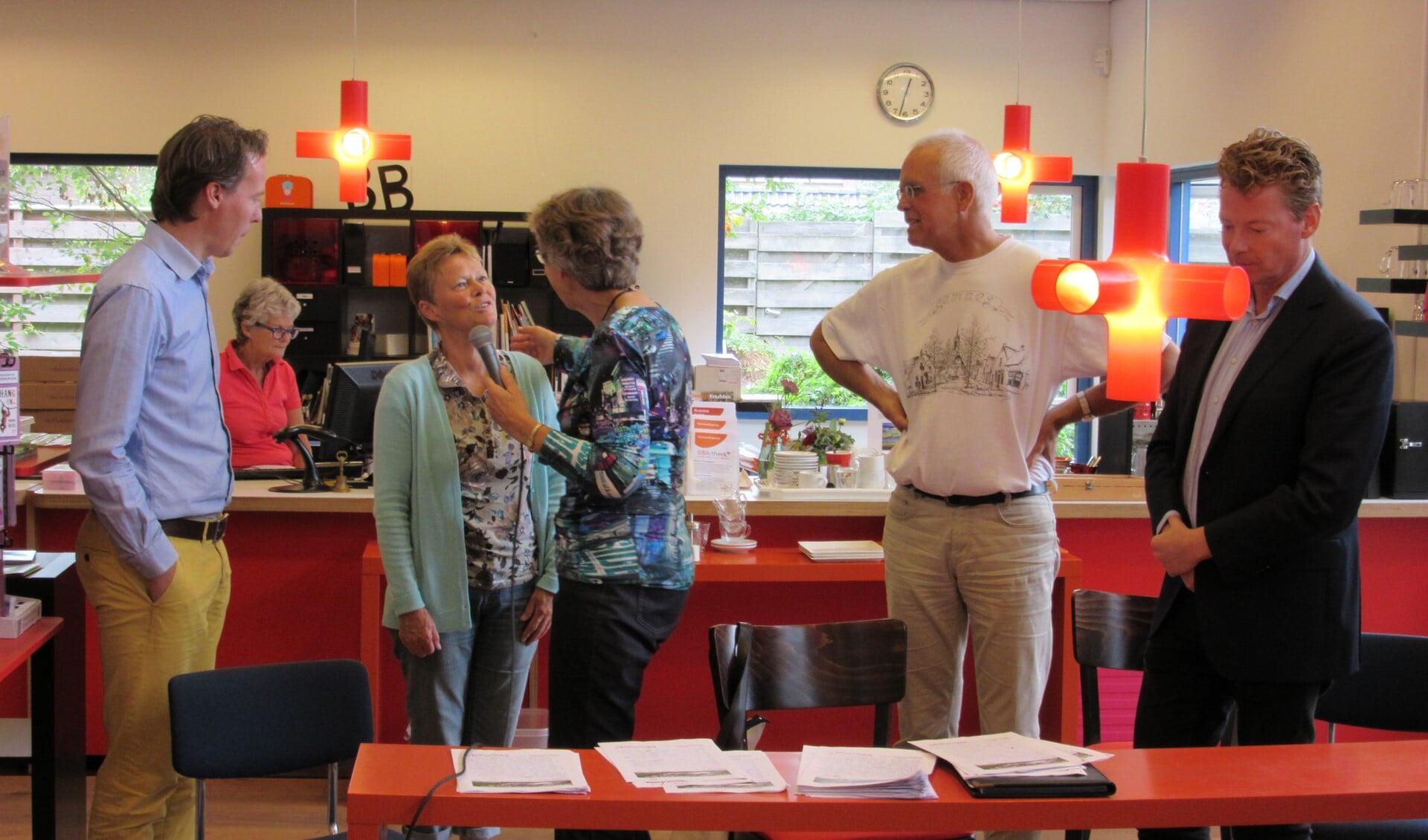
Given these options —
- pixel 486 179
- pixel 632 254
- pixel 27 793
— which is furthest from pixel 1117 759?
pixel 486 179

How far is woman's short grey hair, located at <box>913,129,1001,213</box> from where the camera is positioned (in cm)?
252

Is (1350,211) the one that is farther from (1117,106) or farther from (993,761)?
(993,761)

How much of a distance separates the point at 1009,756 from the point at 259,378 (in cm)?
402

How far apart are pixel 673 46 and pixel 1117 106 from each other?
291 cm

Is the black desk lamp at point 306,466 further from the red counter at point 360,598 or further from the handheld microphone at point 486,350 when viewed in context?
the handheld microphone at point 486,350

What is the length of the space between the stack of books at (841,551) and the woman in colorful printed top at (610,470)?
4.38 feet

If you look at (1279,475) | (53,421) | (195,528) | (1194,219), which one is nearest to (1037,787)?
(1279,475)

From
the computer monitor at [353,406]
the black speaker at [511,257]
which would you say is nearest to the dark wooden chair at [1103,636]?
the computer monitor at [353,406]

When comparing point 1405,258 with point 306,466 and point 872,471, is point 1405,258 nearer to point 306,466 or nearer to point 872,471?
point 872,471

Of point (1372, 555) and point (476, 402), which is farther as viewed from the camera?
point (1372, 555)

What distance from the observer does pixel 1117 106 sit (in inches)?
303

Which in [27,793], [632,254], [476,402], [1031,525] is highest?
[632,254]

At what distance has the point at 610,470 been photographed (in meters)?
2.23

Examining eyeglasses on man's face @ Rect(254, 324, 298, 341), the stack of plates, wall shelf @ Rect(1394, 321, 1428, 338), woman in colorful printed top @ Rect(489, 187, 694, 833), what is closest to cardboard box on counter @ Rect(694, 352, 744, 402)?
the stack of plates
